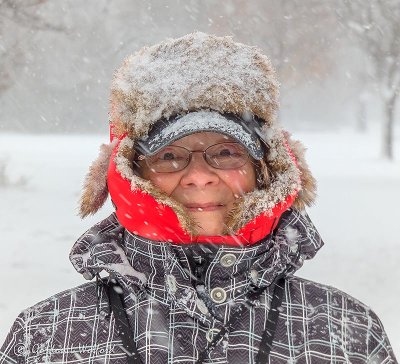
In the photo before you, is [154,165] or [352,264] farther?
[352,264]

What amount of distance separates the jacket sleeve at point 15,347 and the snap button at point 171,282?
0.51 m

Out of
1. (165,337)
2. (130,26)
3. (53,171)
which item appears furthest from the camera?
(130,26)

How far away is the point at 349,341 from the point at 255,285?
34cm

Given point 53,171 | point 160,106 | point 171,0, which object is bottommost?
point 160,106

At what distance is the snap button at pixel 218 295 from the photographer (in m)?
1.78

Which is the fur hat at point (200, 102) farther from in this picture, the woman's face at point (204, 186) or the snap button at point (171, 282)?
the snap button at point (171, 282)

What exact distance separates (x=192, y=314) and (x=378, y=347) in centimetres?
60

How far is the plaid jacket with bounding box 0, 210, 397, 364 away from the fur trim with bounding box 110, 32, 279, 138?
436 mm

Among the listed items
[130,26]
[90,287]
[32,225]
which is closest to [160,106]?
[90,287]

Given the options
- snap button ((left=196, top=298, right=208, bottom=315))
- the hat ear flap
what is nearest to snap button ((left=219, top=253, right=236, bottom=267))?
snap button ((left=196, top=298, right=208, bottom=315))

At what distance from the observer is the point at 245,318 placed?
1.79 m

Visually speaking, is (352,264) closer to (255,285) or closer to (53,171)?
(255,285)

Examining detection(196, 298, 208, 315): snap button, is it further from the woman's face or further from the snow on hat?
the snow on hat

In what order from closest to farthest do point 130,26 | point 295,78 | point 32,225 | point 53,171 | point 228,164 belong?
point 228,164 < point 32,225 < point 53,171 < point 295,78 < point 130,26
